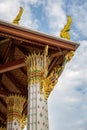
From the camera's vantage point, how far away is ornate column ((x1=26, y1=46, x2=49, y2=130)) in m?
13.3

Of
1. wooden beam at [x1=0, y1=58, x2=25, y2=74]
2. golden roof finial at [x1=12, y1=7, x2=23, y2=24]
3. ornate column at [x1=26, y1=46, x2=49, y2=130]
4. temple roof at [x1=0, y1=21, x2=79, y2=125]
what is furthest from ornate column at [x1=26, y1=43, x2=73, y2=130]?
golden roof finial at [x1=12, y1=7, x2=23, y2=24]

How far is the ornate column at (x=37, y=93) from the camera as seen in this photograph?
1331cm

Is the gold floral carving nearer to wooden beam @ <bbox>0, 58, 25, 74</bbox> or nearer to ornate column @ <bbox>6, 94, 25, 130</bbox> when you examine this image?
ornate column @ <bbox>6, 94, 25, 130</bbox>

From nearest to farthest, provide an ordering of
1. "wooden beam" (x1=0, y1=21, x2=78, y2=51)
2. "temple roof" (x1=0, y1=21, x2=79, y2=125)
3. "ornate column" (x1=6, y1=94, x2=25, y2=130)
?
1. "wooden beam" (x1=0, y1=21, x2=78, y2=51)
2. "temple roof" (x1=0, y1=21, x2=79, y2=125)
3. "ornate column" (x1=6, y1=94, x2=25, y2=130)

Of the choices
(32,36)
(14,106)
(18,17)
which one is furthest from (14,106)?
(32,36)

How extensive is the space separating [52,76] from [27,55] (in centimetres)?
150

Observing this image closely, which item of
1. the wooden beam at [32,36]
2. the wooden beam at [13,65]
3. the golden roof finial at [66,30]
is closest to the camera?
the wooden beam at [32,36]

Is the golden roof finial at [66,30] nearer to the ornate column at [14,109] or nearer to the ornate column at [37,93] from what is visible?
the ornate column at [37,93]

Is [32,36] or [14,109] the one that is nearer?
[32,36]

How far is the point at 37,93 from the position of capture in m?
13.9

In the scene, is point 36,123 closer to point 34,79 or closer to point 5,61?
point 34,79

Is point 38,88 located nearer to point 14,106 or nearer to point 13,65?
point 13,65

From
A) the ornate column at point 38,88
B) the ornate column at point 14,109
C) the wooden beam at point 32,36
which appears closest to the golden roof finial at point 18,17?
the wooden beam at point 32,36

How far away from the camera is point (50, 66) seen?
16.7 m
